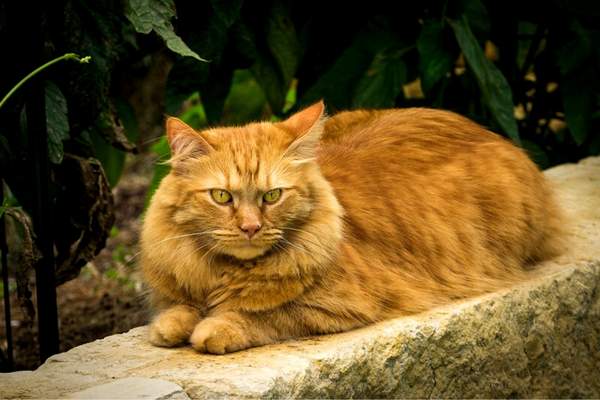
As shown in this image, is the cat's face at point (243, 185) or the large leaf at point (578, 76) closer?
the cat's face at point (243, 185)

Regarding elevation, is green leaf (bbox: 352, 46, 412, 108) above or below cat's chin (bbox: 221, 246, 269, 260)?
above

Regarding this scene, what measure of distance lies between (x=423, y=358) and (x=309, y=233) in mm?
600

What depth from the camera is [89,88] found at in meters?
3.99

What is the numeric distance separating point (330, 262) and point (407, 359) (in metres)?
0.42

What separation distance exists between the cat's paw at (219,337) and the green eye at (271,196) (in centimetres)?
41

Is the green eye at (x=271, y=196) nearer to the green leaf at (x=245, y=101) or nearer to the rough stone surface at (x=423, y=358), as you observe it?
the rough stone surface at (x=423, y=358)

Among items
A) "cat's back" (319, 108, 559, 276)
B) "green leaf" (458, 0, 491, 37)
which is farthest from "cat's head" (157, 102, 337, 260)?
"green leaf" (458, 0, 491, 37)

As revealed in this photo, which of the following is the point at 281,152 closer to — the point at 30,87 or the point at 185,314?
the point at 185,314

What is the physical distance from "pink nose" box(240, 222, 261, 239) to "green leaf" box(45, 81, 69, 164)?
91cm

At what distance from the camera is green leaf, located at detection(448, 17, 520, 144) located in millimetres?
4852

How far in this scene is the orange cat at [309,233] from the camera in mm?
3305

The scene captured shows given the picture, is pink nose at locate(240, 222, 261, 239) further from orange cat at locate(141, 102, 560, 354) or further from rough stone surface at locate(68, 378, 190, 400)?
rough stone surface at locate(68, 378, 190, 400)

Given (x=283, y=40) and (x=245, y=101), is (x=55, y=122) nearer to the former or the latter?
(x=283, y=40)

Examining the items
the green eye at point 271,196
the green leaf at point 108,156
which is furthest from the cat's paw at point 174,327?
the green leaf at point 108,156
